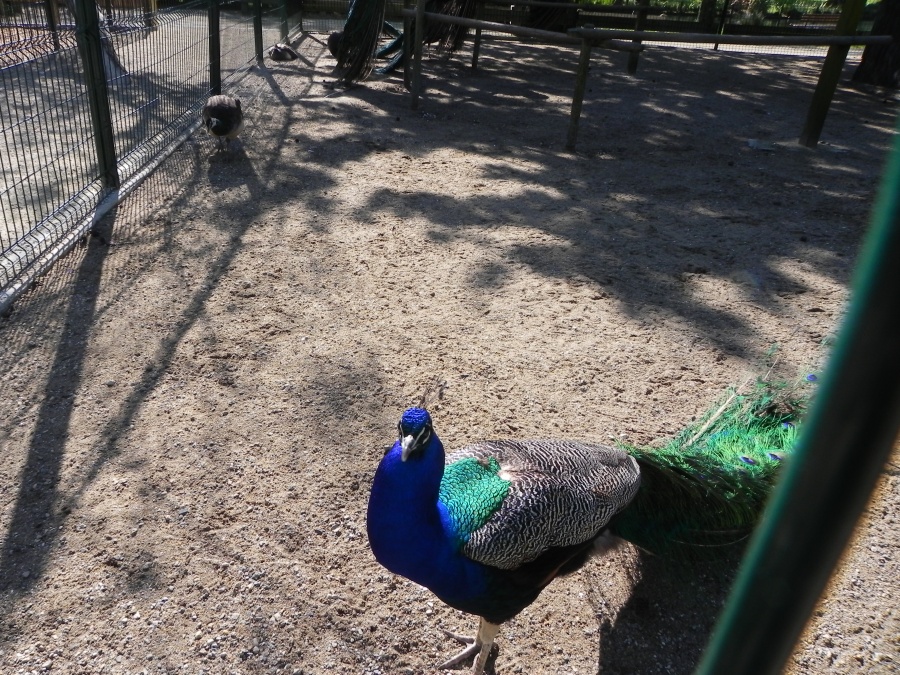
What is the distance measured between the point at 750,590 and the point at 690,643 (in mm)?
2059

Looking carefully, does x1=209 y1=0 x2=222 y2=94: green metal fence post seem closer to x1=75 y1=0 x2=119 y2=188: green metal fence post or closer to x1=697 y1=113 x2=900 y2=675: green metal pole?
x1=75 y1=0 x2=119 y2=188: green metal fence post

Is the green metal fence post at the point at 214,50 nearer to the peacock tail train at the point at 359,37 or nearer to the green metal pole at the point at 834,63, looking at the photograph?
the peacock tail train at the point at 359,37

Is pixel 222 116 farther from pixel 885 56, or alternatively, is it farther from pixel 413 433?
pixel 885 56

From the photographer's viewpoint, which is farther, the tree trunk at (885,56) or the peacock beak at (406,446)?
the tree trunk at (885,56)

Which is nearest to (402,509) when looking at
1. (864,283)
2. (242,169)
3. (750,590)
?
(750,590)

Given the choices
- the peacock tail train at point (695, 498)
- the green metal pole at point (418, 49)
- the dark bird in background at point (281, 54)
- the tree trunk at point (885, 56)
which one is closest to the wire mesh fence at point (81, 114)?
the dark bird in background at point (281, 54)

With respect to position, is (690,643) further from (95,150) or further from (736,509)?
(95,150)

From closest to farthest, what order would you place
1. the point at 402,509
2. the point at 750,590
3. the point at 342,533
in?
the point at 750,590 < the point at 402,509 < the point at 342,533

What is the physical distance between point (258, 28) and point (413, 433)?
376 inches

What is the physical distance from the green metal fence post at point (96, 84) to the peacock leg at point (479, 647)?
4244mm

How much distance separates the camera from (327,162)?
6180 mm

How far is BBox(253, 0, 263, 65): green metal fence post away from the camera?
9.38 meters

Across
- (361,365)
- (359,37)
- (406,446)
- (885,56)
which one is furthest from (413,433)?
(885,56)

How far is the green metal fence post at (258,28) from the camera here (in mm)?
9383
